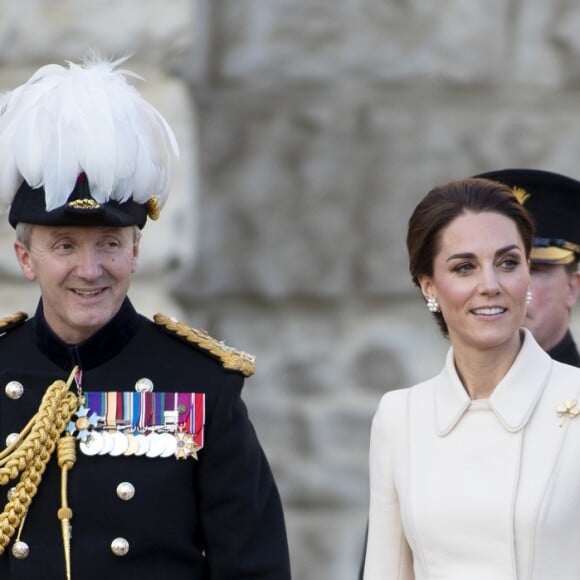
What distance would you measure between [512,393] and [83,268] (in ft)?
2.52

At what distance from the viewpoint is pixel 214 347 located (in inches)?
181

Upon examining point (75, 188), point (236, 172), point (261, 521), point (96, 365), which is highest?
point (236, 172)

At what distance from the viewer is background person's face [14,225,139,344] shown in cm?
445

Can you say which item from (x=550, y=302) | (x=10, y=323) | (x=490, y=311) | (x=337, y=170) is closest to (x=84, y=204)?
(x=10, y=323)

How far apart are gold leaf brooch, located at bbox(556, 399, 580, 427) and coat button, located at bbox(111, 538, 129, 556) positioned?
78 centimetres

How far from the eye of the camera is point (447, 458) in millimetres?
4441

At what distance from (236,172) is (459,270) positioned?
1780 millimetres

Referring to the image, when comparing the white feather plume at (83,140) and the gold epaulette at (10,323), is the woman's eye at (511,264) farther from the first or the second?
the gold epaulette at (10,323)

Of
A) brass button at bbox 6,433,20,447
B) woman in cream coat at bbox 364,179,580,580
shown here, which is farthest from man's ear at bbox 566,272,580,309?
brass button at bbox 6,433,20,447

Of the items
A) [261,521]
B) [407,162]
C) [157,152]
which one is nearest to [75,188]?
[157,152]

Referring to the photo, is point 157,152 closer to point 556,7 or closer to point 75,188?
point 75,188

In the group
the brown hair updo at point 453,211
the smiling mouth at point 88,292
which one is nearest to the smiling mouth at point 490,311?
the brown hair updo at point 453,211

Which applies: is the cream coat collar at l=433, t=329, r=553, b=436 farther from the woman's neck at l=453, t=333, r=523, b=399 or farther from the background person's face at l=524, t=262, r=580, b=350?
the background person's face at l=524, t=262, r=580, b=350

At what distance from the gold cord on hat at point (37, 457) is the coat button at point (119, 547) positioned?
80mm
